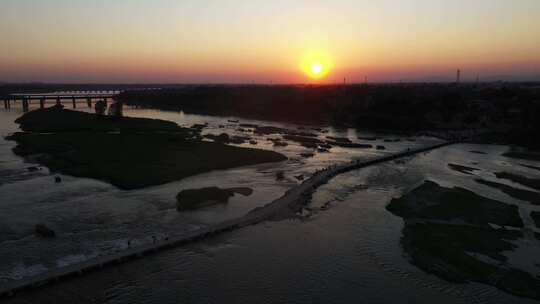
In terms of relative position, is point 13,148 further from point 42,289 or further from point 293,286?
point 293,286

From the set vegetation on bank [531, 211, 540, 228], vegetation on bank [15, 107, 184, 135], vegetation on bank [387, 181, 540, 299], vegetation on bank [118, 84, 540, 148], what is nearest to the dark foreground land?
vegetation on bank [15, 107, 184, 135]

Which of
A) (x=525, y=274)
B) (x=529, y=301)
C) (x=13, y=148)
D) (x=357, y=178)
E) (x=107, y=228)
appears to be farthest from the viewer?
(x=13, y=148)

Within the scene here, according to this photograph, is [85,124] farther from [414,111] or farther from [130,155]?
[414,111]

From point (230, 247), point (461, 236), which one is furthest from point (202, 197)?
point (461, 236)

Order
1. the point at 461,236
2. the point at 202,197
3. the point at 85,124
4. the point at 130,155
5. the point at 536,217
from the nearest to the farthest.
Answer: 1. the point at 461,236
2. the point at 536,217
3. the point at 202,197
4. the point at 130,155
5. the point at 85,124

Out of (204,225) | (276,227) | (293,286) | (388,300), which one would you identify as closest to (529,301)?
(388,300)

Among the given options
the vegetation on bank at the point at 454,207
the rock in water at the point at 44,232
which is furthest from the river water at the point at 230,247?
the vegetation on bank at the point at 454,207

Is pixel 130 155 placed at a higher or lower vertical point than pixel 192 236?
higher
